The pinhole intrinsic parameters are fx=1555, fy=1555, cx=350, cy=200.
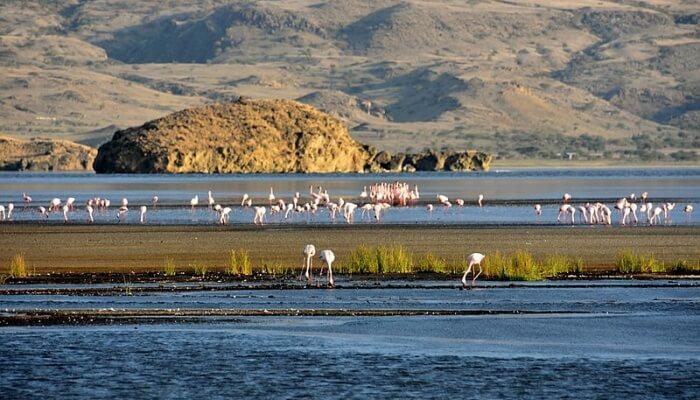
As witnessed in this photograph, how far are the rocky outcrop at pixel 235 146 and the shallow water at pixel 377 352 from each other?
149m

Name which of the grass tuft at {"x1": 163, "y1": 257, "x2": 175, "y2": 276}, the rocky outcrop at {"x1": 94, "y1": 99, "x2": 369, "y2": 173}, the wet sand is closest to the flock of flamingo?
the wet sand

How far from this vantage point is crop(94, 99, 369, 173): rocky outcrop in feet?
587

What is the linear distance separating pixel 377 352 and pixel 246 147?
159345mm

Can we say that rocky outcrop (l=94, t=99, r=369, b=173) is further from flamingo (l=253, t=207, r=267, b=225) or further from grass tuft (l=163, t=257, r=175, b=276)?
grass tuft (l=163, t=257, r=175, b=276)

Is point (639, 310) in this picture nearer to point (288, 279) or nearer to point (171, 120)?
point (288, 279)

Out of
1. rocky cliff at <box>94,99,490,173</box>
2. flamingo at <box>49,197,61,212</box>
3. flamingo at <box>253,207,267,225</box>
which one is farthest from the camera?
rocky cliff at <box>94,99,490,173</box>

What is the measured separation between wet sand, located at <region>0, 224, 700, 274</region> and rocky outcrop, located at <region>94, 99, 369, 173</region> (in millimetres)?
120353

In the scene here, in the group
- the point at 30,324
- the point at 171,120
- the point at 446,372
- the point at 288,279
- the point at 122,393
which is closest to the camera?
the point at 122,393

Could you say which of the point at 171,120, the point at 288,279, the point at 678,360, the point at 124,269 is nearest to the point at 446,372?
the point at 678,360

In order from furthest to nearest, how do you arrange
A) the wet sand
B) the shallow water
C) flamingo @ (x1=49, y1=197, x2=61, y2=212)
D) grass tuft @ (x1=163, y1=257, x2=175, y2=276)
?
flamingo @ (x1=49, y1=197, x2=61, y2=212) → the wet sand → grass tuft @ (x1=163, y1=257, x2=175, y2=276) → the shallow water

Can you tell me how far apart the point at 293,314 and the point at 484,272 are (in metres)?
8.06

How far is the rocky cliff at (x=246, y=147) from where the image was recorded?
179250mm

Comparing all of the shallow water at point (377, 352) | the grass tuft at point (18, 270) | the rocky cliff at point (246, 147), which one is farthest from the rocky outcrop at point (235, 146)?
the shallow water at point (377, 352)

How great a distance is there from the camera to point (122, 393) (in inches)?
805
